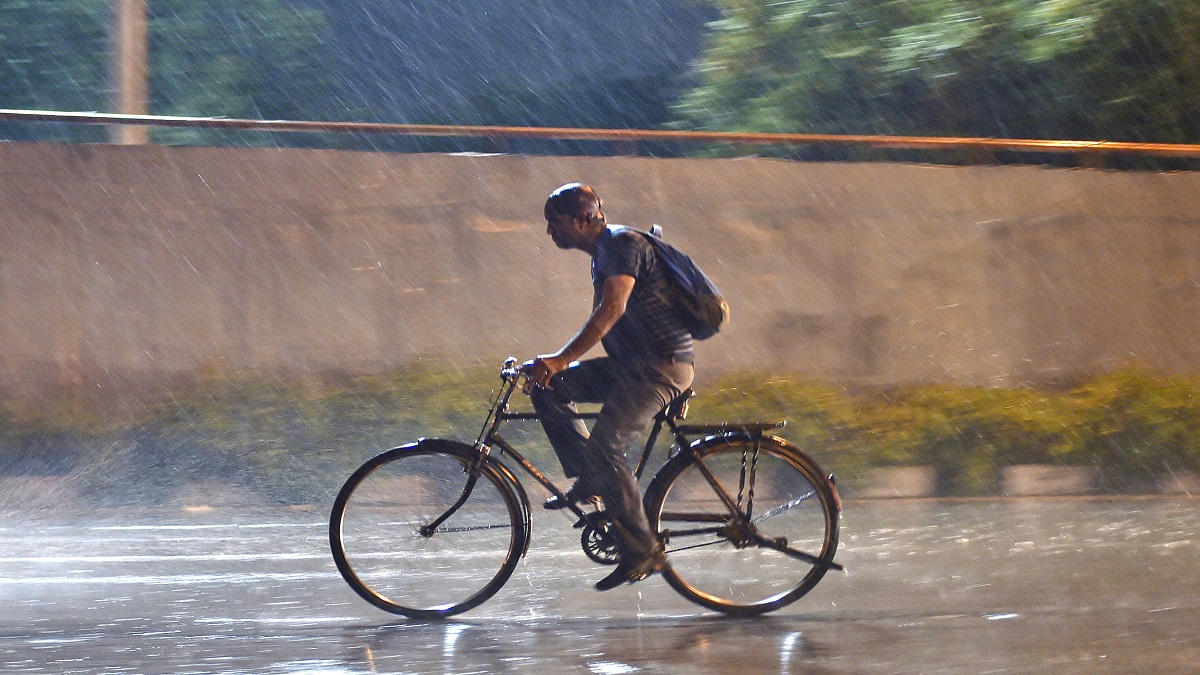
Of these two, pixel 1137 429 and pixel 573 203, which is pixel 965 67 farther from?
pixel 573 203

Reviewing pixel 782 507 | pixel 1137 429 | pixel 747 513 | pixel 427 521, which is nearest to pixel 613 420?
pixel 747 513

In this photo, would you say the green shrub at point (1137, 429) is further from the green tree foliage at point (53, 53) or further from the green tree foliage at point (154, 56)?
the green tree foliage at point (53, 53)

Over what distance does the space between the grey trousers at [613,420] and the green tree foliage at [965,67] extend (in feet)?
25.4

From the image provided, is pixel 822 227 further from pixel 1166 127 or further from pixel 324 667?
pixel 324 667

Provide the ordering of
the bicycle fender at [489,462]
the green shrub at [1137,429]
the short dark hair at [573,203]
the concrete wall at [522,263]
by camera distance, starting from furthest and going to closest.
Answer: the concrete wall at [522,263]
the green shrub at [1137,429]
the bicycle fender at [489,462]
the short dark hair at [573,203]

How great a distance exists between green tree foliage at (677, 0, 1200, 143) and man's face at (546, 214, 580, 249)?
25.3 feet

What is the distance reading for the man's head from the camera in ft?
17.4

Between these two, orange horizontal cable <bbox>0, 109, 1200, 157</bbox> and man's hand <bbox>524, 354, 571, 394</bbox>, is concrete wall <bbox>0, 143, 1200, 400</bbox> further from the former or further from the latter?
man's hand <bbox>524, 354, 571, 394</bbox>

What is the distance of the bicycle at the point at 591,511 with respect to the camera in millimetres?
5473

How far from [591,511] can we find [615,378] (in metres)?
0.56

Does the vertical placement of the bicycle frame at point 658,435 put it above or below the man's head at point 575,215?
below

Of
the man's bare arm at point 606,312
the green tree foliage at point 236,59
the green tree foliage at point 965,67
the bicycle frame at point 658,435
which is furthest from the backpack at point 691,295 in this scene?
the green tree foliage at point 236,59

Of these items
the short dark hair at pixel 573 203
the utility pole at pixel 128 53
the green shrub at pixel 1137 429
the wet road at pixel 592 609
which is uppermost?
the utility pole at pixel 128 53

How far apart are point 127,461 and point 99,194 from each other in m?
2.07
